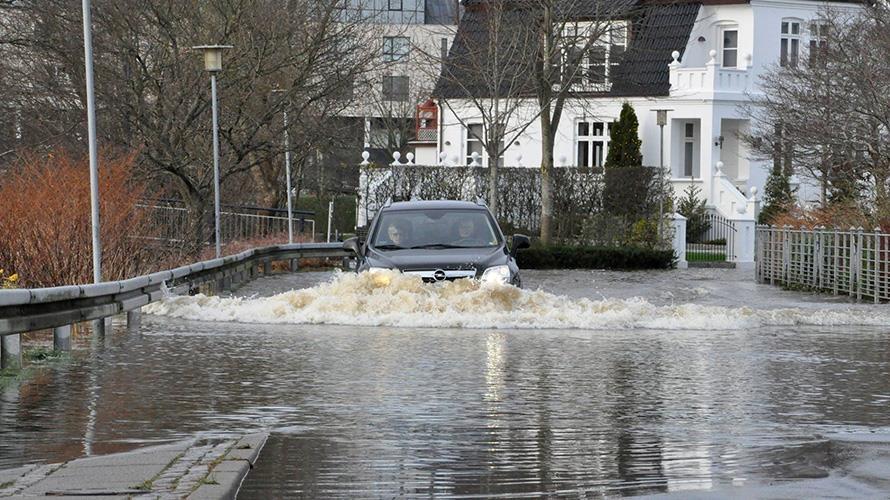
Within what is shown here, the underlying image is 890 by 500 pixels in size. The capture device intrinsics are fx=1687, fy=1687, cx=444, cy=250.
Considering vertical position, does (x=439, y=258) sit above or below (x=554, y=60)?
below

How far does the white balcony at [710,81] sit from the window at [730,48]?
2459 millimetres

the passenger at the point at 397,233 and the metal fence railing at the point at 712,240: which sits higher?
the passenger at the point at 397,233

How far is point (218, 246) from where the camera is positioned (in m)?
33.5

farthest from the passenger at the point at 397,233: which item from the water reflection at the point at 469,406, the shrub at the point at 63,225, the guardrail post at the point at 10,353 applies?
the guardrail post at the point at 10,353

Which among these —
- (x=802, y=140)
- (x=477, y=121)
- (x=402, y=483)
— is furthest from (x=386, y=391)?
(x=477, y=121)

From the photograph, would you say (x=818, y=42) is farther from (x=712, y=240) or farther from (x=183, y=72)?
(x=183, y=72)

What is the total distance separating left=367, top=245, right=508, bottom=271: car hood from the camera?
22.1 metres

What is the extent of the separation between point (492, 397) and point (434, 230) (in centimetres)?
1019

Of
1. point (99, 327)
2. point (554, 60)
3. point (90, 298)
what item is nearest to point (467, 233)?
point (99, 327)

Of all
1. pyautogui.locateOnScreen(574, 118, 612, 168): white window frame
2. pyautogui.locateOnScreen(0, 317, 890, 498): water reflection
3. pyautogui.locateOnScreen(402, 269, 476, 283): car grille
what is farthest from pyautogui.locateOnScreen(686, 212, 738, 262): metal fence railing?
pyautogui.locateOnScreen(0, 317, 890, 498): water reflection

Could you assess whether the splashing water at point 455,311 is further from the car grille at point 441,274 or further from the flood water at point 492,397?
the car grille at point 441,274

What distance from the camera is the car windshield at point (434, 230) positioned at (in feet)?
76.0

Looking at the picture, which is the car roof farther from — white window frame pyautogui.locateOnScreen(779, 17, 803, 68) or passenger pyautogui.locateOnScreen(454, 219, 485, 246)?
white window frame pyautogui.locateOnScreen(779, 17, 803, 68)

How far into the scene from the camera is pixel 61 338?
17.2 m
